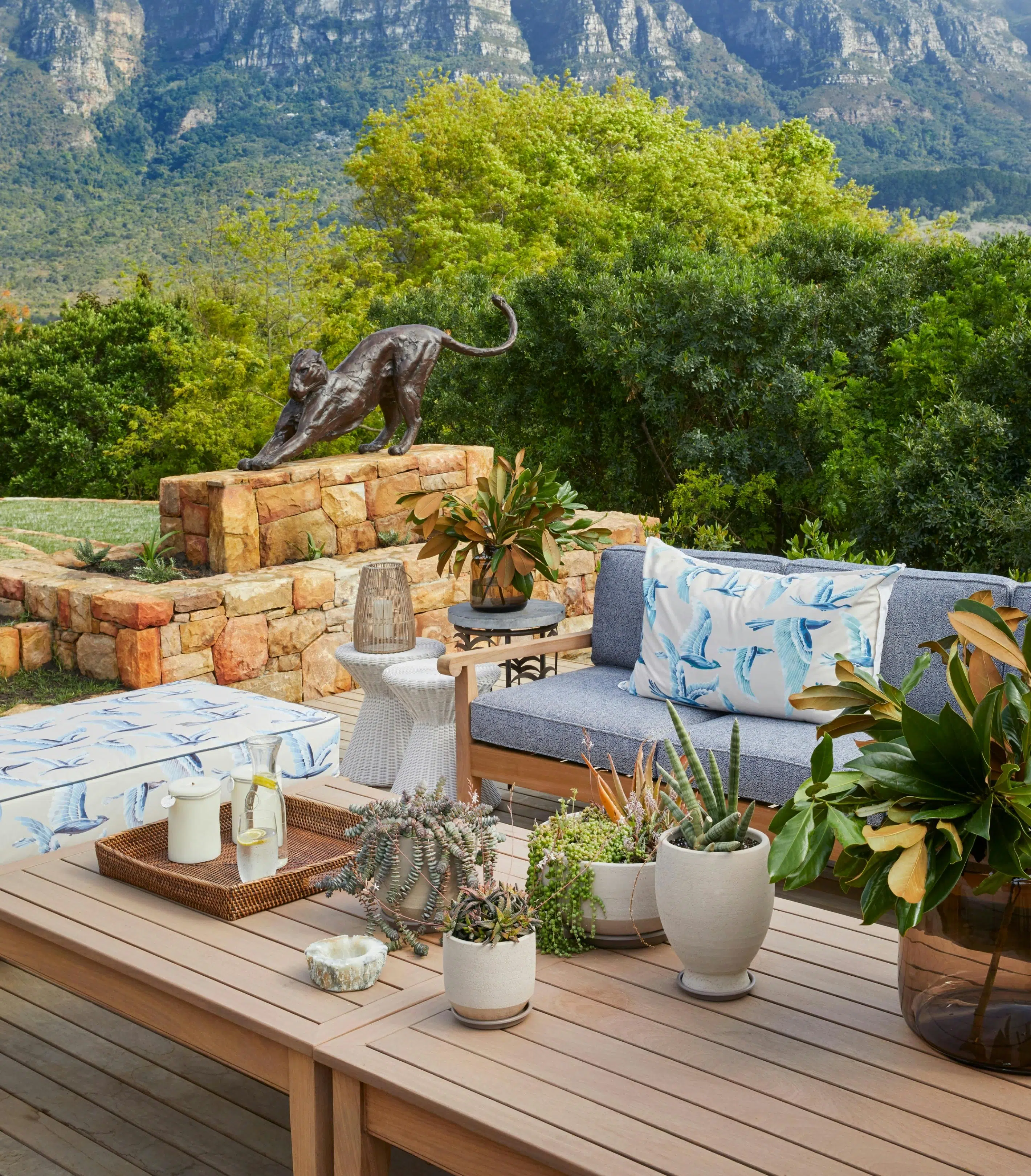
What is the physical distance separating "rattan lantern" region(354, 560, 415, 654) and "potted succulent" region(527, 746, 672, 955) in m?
2.16

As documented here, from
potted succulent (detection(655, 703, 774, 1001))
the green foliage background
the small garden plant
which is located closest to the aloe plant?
potted succulent (detection(655, 703, 774, 1001))

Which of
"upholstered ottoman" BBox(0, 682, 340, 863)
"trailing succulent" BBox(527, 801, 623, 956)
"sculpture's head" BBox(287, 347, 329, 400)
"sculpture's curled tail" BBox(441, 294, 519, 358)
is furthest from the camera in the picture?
"sculpture's curled tail" BBox(441, 294, 519, 358)

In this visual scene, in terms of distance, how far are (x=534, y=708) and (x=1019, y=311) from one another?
5084 mm

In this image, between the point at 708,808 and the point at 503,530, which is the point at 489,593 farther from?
the point at 708,808

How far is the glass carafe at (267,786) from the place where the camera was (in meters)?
2.32

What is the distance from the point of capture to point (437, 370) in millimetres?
9930

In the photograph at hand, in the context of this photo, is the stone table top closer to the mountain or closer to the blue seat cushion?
the blue seat cushion

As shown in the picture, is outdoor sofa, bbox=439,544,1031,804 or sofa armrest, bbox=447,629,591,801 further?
sofa armrest, bbox=447,629,591,801

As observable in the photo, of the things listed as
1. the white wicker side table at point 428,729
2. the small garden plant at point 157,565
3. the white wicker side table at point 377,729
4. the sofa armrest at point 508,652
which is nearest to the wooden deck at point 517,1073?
the sofa armrest at point 508,652

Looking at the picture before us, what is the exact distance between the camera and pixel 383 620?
13.9 ft

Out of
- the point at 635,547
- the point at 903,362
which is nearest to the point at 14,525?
the point at 635,547

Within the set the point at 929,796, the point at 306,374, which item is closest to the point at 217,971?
the point at 929,796

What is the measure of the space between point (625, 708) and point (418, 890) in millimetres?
1464

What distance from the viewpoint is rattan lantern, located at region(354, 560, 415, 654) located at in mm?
4191
